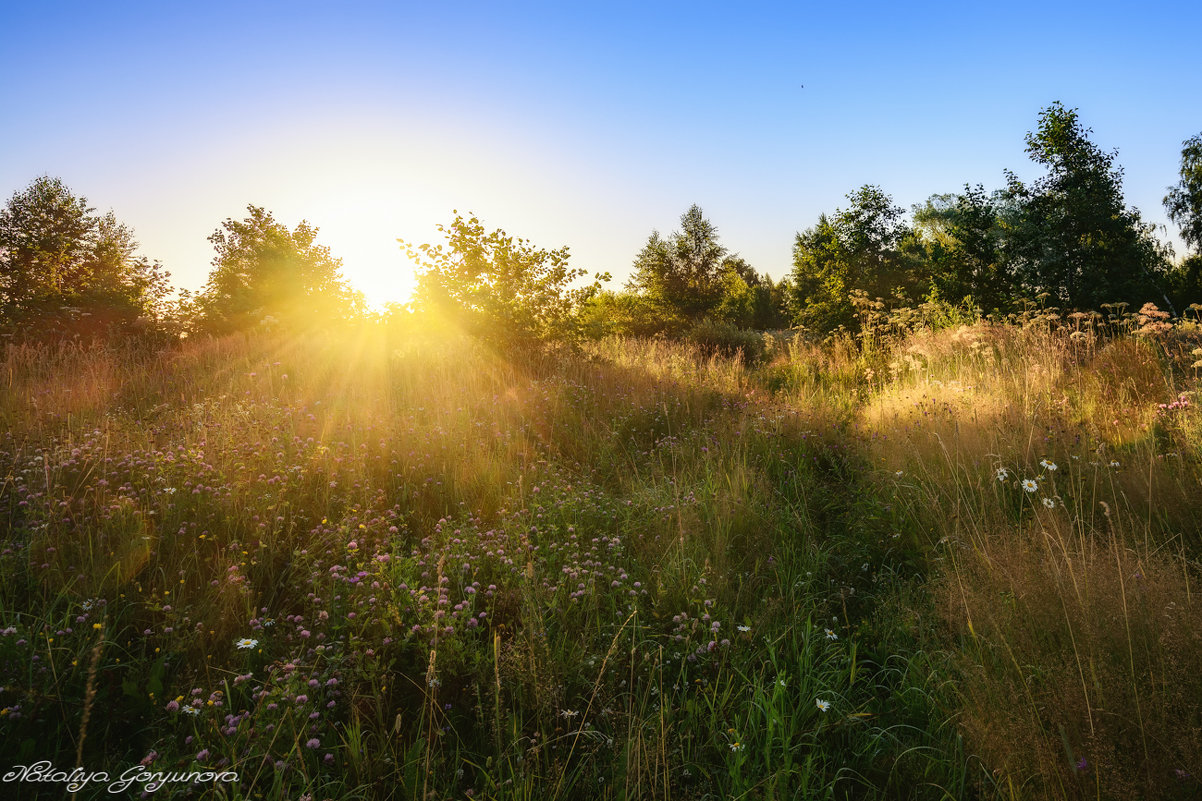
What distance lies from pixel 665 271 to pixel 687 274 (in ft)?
4.05

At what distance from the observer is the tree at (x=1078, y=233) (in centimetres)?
1753

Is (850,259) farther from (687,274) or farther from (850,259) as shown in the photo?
(687,274)

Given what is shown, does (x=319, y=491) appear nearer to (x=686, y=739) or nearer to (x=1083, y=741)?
(x=686, y=739)

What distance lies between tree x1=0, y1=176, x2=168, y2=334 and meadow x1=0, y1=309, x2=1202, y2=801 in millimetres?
9951

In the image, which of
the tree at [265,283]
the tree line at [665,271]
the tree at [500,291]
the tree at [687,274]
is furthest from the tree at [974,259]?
the tree at [265,283]

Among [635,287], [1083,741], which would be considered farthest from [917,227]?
[1083,741]

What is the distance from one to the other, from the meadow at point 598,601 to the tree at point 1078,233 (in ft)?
57.9

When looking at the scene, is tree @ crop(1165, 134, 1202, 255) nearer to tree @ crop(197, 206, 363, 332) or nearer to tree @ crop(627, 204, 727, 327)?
tree @ crop(627, 204, 727, 327)

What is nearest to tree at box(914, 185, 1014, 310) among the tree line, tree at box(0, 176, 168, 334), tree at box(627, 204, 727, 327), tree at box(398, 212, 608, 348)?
the tree line

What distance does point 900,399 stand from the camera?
5.79 m

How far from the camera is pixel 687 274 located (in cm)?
2881

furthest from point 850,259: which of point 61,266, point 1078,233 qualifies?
point 61,266

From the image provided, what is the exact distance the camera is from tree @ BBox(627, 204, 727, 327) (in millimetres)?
28641

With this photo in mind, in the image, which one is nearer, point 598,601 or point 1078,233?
point 598,601
